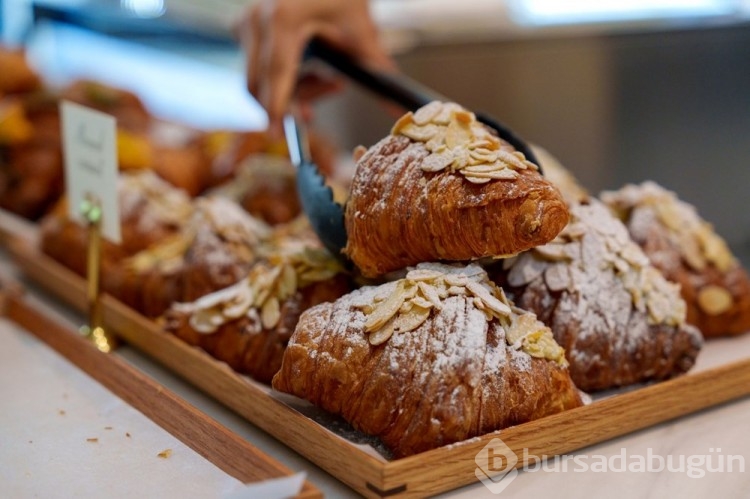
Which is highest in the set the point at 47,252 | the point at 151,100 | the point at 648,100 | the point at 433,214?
the point at 433,214

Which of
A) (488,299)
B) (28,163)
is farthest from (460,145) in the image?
(28,163)

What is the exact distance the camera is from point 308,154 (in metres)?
1.70

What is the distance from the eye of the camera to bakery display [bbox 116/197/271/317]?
5.40 ft

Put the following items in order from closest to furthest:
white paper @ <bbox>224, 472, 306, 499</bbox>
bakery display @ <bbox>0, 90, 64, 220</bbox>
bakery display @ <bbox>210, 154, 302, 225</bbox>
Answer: white paper @ <bbox>224, 472, 306, 499</bbox> < bakery display @ <bbox>210, 154, 302, 225</bbox> < bakery display @ <bbox>0, 90, 64, 220</bbox>

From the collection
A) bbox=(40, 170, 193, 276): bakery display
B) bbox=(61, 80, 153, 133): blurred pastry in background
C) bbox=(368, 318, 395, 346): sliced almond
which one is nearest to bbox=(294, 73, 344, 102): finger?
bbox=(40, 170, 193, 276): bakery display

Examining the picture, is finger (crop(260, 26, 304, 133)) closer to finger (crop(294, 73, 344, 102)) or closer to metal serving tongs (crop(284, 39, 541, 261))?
metal serving tongs (crop(284, 39, 541, 261))

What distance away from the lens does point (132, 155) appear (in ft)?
7.70

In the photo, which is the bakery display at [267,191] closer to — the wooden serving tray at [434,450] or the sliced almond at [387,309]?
the wooden serving tray at [434,450]

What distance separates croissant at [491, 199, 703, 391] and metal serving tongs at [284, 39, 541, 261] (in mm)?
153

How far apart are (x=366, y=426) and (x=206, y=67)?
2773 millimetres

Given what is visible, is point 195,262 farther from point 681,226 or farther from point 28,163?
point 28,163

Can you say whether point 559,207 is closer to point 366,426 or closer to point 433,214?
point 433,214

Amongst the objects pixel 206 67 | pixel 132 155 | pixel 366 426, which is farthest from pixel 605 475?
pixel 206 67

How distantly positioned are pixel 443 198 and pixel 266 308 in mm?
400
